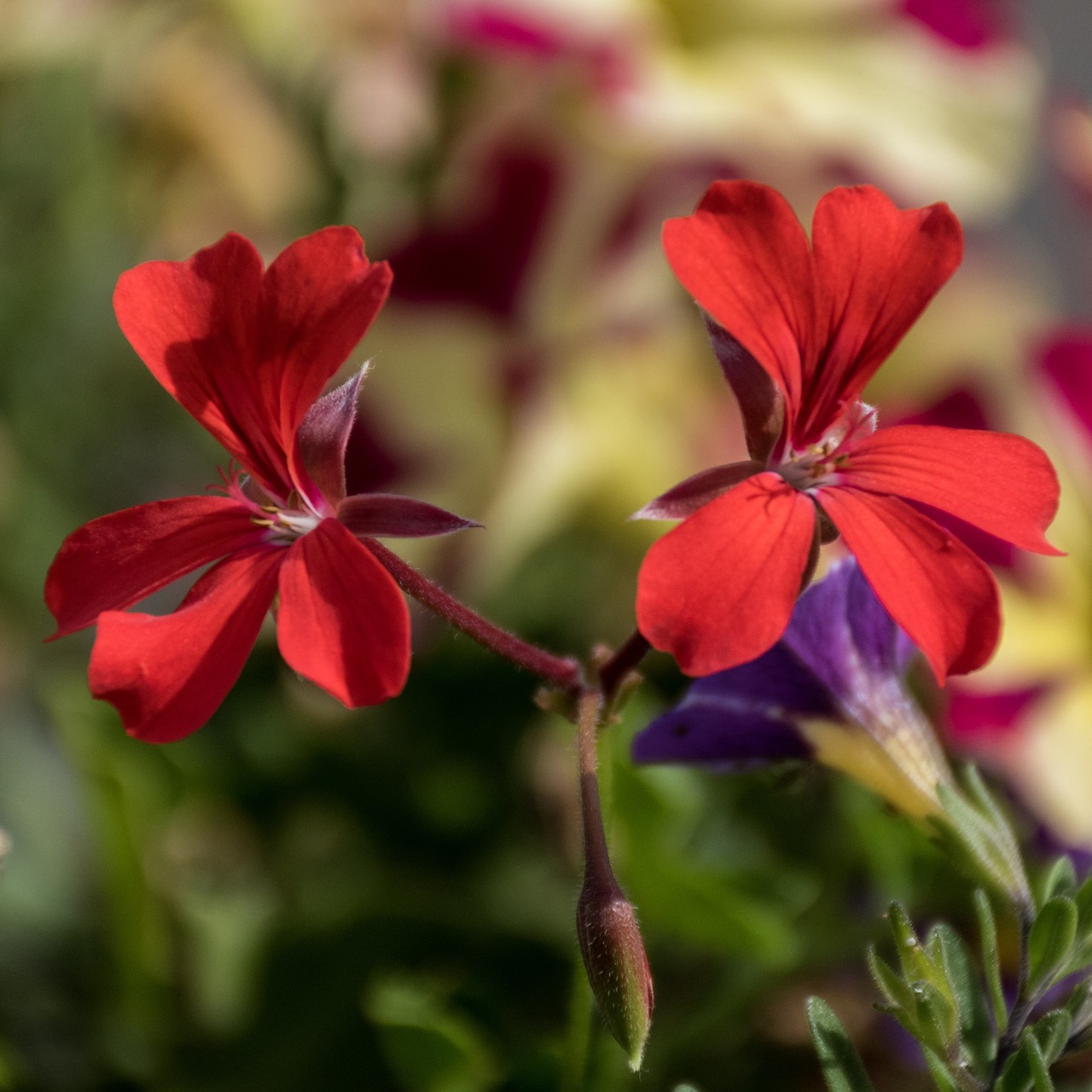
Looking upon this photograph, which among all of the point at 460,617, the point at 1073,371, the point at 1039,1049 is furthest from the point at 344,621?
the point at 1073,371

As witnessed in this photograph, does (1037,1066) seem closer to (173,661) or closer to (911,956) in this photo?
(911,956)

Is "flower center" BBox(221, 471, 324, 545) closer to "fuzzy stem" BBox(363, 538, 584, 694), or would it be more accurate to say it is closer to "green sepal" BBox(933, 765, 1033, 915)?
"fuzzy stem" BBox(363, 538, 584, 694)

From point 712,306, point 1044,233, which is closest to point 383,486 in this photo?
point 712,306

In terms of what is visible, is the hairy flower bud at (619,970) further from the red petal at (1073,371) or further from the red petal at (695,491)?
the red petal at (1073,371)

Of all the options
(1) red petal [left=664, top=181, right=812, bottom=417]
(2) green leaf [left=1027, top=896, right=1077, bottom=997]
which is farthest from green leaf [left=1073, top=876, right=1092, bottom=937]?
(1) red petal [left=664, top=181, right=812, bottom=417]

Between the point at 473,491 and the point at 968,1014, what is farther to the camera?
the point at 473,491
